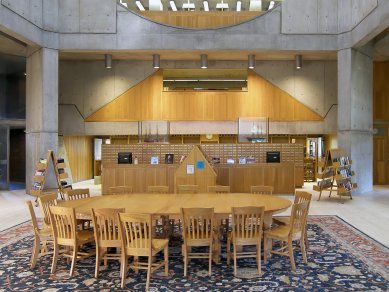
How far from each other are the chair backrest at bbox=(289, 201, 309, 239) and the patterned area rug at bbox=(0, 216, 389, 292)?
0.42 m

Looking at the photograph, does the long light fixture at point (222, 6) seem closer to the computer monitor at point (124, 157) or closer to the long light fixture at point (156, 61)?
the long light fixture at point (156, 61)

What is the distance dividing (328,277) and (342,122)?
8235mm

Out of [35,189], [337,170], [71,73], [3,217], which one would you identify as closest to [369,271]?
[337,170]

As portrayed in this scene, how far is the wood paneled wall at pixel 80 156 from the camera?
52.6ft

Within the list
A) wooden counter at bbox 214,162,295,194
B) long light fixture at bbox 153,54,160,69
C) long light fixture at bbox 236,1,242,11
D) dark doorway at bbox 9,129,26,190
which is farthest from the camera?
dark doorway at bbox 9,129,26,190

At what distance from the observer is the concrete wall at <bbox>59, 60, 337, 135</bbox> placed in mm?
15445

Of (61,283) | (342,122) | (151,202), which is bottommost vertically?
(61,283)

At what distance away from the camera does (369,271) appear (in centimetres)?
474

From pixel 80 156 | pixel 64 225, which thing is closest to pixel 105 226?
pixel 64 225

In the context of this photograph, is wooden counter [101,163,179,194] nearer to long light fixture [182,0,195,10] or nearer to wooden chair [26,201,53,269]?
wooden chair [26,201,53,269]

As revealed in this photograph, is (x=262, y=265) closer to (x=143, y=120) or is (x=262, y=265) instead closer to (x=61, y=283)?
(x=61, y=283)

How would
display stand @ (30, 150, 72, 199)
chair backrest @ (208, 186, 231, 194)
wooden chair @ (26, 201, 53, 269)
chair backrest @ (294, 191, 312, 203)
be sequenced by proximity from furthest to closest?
display stand @ (30, 150, 72, 199) → chair backrest @ (208, 186, 231, 194) → chair backrest @ (294, 191, 312, 203) → wooden chair @ (26, 201, 53, 269)

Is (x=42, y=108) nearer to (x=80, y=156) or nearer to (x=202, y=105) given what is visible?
(x=80, y=156)

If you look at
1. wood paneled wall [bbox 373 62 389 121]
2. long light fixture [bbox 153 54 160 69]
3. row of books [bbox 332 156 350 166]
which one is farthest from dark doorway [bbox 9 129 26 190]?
wood paneled wall [bbox 373 62 389 121]
